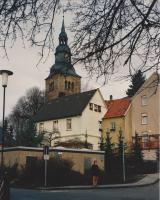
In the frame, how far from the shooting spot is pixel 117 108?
67250 millimetres

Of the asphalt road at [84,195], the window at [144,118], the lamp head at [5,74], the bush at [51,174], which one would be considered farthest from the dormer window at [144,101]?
the lamp head at [5,74]

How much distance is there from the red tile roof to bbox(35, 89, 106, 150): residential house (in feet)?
3.96

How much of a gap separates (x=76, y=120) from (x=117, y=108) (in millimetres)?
6837

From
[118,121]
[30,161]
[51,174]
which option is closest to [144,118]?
[118,121]

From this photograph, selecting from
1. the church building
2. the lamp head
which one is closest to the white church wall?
the church building

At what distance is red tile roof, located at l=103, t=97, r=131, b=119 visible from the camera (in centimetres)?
6493

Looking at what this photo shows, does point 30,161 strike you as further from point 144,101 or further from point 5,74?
point 144,101

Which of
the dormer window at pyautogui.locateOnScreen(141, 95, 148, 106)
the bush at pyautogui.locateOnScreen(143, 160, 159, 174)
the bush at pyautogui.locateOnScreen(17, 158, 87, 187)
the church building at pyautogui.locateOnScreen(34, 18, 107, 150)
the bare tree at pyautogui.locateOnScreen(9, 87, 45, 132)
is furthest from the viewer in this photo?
the bare tree at pyautogui.locateOnScreen(9, 87, 45, 132)

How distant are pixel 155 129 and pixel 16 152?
29.0 meters

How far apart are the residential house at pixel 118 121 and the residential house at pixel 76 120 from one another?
122 cm

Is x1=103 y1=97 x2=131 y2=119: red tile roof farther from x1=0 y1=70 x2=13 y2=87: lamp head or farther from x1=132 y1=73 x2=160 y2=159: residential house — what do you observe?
Result: x1=0 y1=70 x2=13 y2=87: lamp head

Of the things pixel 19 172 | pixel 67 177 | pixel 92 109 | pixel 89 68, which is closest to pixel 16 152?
pixel 19 172

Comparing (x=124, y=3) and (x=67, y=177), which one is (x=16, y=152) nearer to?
(x=67, y=177)

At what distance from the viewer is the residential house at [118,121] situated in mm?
63656
